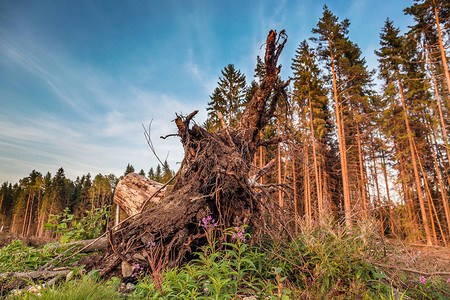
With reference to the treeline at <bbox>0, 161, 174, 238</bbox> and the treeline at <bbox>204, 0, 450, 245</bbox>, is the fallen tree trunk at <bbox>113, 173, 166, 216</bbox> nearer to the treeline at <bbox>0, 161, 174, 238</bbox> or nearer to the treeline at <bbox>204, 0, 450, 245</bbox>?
the treeline at <bbox>204, 0, 450, 245</bbox>

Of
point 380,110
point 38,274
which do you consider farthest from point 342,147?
point 38,274

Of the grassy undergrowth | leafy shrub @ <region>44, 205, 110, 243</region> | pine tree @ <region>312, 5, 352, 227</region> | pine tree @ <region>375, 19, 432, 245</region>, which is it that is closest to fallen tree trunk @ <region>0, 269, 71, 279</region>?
the grassy undergrowth

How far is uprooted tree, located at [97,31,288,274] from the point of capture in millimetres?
3223

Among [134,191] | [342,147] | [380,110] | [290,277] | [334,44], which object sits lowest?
[290,277]

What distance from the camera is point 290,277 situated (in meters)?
2.89

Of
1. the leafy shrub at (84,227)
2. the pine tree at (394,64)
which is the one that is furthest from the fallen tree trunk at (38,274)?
the pine tree at (394,64)

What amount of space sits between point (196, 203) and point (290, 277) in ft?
5.57

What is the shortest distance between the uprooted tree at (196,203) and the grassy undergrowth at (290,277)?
0.38m

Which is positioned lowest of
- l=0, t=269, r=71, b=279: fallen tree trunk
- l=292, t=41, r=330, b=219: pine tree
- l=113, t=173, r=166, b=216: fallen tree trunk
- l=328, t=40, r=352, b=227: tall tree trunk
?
l=0, t=269, r=71, b=279: fallen tree trunk

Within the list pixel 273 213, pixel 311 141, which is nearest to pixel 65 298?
pixel 273 213

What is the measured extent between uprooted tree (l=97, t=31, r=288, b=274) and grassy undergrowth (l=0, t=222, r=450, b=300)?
38 cm

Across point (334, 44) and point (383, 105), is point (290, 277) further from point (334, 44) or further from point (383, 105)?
point (383, 105)

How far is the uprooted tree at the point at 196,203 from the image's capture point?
322 cm

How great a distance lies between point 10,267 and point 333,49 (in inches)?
747
